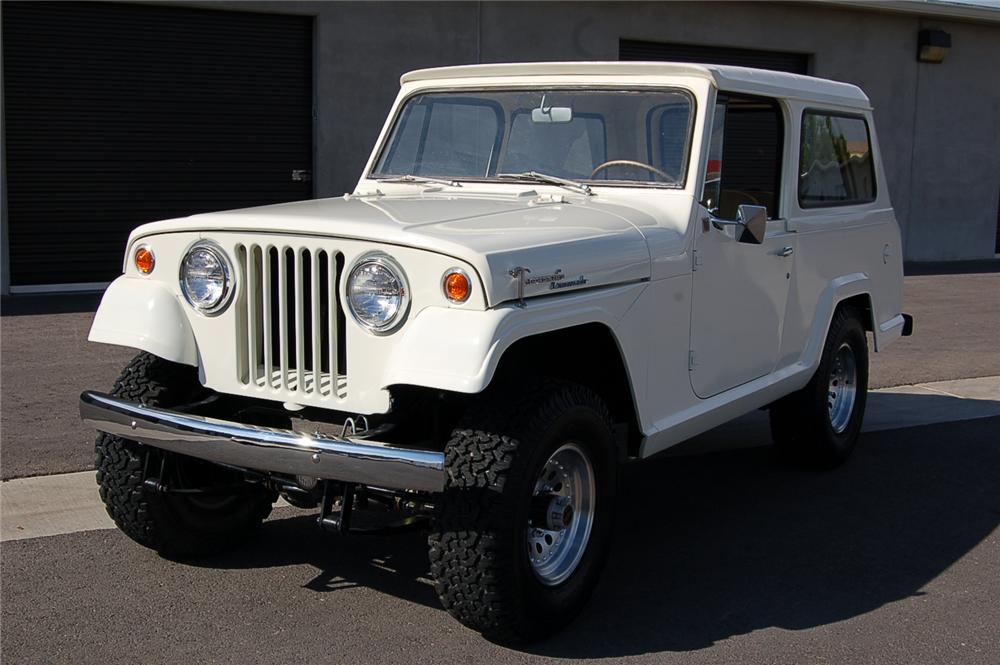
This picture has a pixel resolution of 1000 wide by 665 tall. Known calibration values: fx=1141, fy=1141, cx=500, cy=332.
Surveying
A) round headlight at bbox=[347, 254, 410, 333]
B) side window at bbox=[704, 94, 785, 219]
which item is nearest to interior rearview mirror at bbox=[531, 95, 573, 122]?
side window at bbox=[704, 94, 785, 219]

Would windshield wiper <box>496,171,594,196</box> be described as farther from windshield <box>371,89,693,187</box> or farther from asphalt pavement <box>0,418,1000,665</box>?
asphalt pavement <box>0,418,1000,665</box>

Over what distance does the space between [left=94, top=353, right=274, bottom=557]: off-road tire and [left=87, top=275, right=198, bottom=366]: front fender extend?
234 millimetres

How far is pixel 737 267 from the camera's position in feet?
16.2

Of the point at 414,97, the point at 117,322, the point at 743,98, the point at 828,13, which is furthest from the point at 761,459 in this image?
the point at 828,13

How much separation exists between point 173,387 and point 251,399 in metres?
0.34

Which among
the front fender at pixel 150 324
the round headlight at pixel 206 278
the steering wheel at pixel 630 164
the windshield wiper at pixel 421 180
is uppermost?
the steering wheel at pixel 630 164

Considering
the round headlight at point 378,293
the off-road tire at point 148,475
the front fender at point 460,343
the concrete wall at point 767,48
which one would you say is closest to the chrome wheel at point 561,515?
the front fender at point 460,343

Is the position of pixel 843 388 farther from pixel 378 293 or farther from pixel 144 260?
pixel 144 260

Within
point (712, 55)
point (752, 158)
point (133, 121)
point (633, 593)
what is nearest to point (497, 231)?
point (633, 593)

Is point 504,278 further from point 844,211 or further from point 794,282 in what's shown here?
point 844,211

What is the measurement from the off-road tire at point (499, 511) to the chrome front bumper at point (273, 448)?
17 cm

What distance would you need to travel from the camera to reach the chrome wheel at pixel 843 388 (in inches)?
248

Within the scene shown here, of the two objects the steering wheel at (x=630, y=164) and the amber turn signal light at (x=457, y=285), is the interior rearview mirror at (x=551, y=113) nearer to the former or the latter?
the steering wheel at (x=630, y=164)

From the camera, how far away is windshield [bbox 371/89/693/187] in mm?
4887
